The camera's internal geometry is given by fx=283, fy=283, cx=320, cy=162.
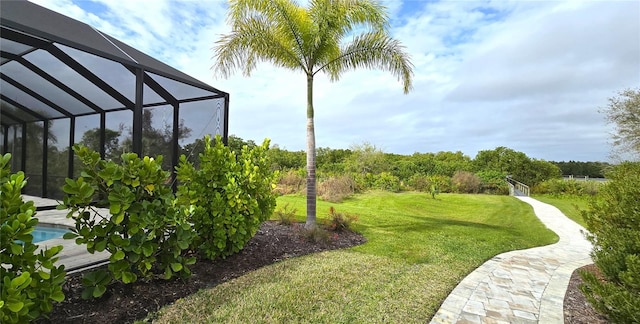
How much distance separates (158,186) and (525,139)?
2406cm

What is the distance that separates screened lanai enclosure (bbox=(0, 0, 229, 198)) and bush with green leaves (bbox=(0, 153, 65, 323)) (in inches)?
73.4

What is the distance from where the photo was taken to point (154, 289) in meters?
3.22

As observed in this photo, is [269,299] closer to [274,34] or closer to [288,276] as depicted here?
[288,276]

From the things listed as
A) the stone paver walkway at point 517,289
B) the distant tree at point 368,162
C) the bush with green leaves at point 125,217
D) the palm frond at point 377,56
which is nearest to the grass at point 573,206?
the stone paver walkway at point 517,289

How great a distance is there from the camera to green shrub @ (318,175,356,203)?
13391 millimetres

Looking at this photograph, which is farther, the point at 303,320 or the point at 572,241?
the point at 572,241

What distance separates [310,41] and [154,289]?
5.45 metres

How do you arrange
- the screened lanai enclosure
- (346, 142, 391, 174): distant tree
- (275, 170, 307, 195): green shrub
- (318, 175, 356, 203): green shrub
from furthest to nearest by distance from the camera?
(346, 142, 391, 174): distant tree → (275, 170, 307, 195): green shrub → (318, 175, 356, 203): green shrub → the screened lanai enclosure

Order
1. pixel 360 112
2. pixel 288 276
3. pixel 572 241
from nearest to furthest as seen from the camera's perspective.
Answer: pixel 288 276 → pixel 572 241 → pixel 360 112

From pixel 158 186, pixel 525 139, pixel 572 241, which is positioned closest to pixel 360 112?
pixel 525 139

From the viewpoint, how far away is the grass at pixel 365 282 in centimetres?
287

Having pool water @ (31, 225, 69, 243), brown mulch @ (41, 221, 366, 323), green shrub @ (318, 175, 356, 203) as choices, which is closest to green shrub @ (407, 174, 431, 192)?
green shrub @ (318, 175, 356, 203)

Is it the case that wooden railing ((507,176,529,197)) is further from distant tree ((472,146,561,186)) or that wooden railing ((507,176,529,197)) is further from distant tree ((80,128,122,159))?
A: distant tree ((80,128,122,159))

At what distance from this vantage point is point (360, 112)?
19297mm
